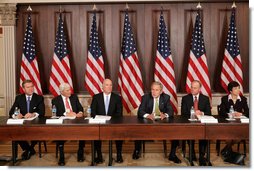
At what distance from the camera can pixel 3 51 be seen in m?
6.58

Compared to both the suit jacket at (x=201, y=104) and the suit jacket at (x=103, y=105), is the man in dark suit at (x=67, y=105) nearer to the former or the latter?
the suit jacket at (x=103, y=105)

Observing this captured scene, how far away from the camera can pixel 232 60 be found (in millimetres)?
6281

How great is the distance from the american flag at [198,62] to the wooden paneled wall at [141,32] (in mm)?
420

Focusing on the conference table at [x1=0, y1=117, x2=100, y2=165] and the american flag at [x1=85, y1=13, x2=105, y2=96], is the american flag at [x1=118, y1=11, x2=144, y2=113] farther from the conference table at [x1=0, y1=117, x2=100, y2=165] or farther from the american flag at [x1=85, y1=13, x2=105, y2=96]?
the conference table at [x1=0, y1=117, x2=100, y2=165]

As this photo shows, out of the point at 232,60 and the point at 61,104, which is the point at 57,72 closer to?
the point at 61,104

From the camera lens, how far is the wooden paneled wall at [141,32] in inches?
261

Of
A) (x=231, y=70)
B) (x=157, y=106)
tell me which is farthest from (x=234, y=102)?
(x=231, y=70)

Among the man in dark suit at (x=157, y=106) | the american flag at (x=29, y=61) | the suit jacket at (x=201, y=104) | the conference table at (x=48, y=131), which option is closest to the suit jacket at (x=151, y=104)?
the man in dark suit at (x=157, y=106)

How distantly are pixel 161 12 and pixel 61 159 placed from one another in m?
3.34

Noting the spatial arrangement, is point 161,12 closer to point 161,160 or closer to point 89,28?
point 89,28

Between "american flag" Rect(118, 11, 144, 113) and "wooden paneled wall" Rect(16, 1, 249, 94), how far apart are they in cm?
38

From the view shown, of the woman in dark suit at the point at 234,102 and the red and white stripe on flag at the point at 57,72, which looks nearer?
the woman in dark suit at the point at 234,102

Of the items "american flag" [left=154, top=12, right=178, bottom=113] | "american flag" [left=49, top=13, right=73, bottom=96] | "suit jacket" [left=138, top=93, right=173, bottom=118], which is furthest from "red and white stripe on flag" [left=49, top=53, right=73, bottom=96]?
"suit jacket" [left=138, top=93, right=173, bottom=118]

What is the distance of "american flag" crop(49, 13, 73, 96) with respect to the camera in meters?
6.30
